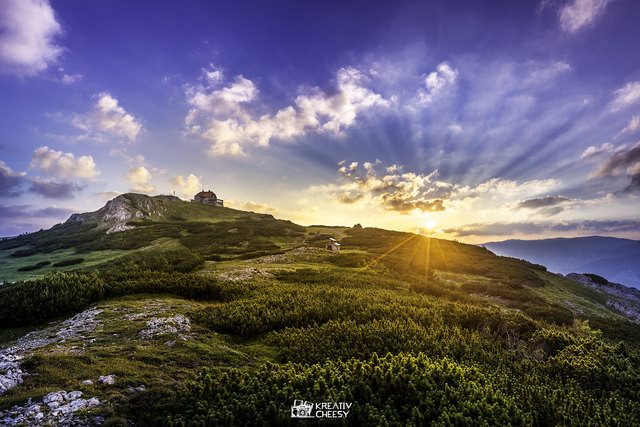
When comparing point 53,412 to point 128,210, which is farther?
point 128,210

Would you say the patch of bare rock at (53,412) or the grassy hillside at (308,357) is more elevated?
the patch of bare rock at (53,412)

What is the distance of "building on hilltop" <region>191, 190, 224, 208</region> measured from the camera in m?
139

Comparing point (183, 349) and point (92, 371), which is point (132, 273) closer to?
point (183, 349)

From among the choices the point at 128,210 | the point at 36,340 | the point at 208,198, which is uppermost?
the point at 208,198

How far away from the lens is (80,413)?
16.2 ft

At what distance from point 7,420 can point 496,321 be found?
17.8 metres

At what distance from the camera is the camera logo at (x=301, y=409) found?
519 centimetres

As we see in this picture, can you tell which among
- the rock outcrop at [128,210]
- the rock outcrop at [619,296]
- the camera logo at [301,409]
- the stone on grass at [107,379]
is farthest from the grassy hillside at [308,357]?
the rock outcrop at [128,210]

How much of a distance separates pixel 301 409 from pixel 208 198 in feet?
481

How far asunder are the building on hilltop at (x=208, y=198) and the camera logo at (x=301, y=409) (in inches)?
5649

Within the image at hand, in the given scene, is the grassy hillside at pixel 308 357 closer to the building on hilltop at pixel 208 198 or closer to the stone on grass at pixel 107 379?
the stone on grass at pixel 107 379

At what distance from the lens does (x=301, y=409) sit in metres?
5.31

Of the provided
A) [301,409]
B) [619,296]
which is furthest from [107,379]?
[619,296]

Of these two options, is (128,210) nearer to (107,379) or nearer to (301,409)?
(107,379)
